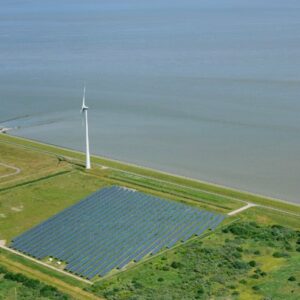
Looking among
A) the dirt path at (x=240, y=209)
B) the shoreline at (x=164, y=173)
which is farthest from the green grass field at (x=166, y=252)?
the dirt path at (x=240, y=209)

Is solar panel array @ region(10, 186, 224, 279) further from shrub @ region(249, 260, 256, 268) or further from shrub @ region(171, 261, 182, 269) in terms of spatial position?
shrub @ region(249, 260, 256, 268)

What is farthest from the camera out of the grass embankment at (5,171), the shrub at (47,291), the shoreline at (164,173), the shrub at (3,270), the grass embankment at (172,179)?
the grass embankment at (5,171)

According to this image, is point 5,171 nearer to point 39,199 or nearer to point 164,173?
point 39,199

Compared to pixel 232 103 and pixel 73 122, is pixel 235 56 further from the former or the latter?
pixel 73 122

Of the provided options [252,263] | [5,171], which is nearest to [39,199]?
[5,171]

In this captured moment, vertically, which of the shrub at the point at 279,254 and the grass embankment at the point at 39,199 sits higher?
the grass embankment at the point at 39,199

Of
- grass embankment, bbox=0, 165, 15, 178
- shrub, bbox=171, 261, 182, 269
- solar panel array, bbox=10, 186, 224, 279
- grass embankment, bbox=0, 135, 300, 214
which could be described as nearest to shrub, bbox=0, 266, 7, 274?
solar panel array, bbox=10, 186, 224, 279

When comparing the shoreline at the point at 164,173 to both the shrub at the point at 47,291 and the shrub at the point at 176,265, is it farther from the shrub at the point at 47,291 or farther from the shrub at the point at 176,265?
the shrub at the point at 47,291
